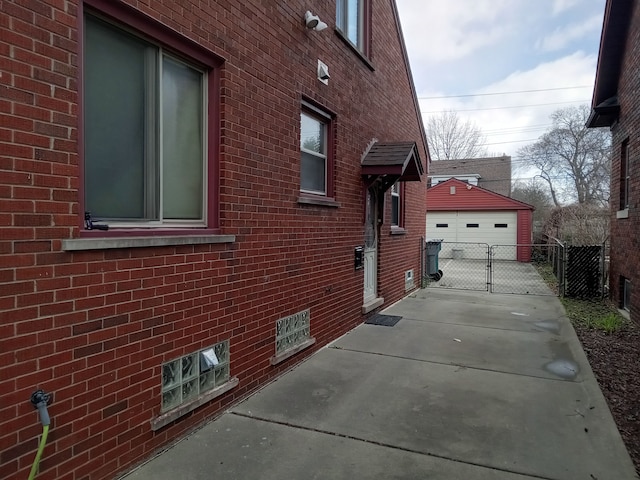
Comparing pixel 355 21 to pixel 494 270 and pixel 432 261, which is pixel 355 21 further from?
pixel 494 270

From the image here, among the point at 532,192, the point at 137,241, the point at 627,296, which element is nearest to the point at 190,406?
the point at 137,241

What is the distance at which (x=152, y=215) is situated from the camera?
11.0 ft

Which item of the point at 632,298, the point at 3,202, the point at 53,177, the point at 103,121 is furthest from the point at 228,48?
the point at 632,298

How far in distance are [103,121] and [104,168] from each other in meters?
0.31

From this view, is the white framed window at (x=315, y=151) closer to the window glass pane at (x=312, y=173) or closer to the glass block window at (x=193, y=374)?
the window glass pane at (x=312, y=173)

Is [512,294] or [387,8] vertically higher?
[387,8]

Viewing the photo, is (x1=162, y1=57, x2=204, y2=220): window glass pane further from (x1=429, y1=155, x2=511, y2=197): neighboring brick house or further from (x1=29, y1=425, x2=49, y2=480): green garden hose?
(x1=429, y1=155, x2=511, y2=197): neighboring brick house

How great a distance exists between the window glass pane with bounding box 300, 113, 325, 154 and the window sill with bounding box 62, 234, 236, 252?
227cm

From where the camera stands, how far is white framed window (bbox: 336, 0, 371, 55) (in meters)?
6.87

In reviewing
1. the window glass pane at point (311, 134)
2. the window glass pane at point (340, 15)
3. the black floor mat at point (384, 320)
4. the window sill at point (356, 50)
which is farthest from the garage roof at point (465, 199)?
the window glass pane at point (311, 134)

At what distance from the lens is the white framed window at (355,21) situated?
22.5 ft

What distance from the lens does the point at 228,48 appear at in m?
3.97

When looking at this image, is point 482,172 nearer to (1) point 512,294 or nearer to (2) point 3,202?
(1) point 512,294

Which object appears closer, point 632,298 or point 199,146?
point 199,146
